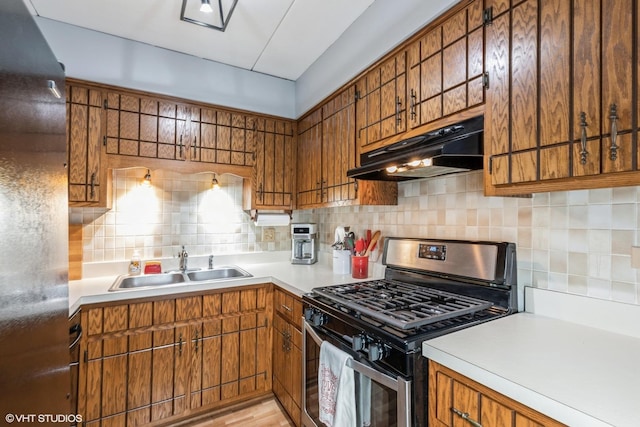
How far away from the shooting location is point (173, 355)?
1.95 m

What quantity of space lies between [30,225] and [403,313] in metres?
1.18

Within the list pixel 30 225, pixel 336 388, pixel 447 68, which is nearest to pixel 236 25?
pixel 447 68

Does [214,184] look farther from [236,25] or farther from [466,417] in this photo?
[466,417]

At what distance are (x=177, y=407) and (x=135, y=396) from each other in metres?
0.27

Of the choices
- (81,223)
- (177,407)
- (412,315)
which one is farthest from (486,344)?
(81,223)

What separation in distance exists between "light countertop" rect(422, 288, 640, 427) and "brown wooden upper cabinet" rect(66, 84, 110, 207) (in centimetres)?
221

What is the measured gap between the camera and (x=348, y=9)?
186 centimetres

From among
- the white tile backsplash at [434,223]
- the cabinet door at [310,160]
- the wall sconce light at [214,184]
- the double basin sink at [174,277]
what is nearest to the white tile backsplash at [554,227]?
the white tile backsplash at [434,223]

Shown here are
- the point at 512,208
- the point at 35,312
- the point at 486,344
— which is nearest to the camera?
the point at 35,312

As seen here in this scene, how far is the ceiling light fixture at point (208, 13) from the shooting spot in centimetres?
178

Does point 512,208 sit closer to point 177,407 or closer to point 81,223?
point 177,407

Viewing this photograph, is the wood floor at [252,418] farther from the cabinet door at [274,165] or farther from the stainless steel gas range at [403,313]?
the cabinet door at [274,165]

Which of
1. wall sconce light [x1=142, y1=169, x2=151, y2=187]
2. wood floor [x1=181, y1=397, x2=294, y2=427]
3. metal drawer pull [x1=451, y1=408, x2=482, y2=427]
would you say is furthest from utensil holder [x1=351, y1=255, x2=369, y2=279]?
wall sconce light [x1=142, y1=169, x2=151, y2=187]

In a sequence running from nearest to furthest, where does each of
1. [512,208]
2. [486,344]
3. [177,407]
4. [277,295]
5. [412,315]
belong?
[486,344]
[412,315]
[512,208]
[177,407]
[277,295]
